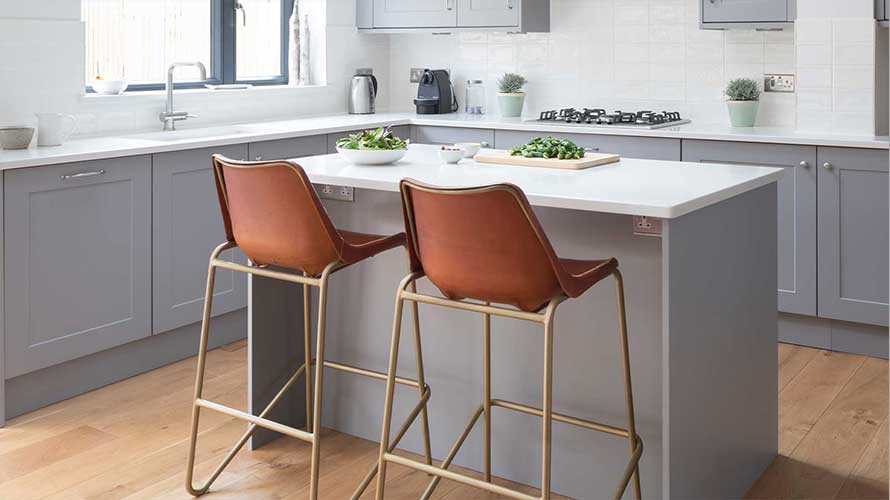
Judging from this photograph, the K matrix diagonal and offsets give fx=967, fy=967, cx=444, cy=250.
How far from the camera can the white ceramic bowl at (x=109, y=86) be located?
4383 millimetres

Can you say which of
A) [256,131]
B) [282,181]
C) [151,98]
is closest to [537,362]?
[282,181]

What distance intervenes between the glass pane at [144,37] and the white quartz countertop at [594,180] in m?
1.83

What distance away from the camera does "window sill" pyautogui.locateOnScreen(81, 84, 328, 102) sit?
171 inches

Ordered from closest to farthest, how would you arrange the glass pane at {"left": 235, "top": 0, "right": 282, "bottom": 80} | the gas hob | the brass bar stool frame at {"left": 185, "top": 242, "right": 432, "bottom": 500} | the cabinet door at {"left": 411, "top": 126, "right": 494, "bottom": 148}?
the brass bar stool frame at {"left": 185, "top": 242, "right": 432, "bottom": 500} → the gas hob → the cabinet door at {"left": 411, "top": 126, "right": 494, "bottom": 148} → the glass pane at {"left": 235, "top": 0, "right": 282, "bottom": 80}

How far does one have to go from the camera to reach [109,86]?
439 cm

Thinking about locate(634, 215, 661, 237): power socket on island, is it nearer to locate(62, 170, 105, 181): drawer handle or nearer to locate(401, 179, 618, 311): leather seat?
locate(401, 179, 618, 311): leather seat

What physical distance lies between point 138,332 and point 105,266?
1.06ft

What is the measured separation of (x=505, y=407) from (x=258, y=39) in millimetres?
3396

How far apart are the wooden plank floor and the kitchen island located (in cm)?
14

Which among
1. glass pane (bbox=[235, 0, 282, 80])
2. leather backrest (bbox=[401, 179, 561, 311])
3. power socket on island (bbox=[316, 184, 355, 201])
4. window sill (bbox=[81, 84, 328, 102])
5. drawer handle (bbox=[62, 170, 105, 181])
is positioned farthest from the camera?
glass pane (bbox=[235, 0, 282, 80])

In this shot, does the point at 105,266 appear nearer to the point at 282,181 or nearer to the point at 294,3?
the point at 282,181

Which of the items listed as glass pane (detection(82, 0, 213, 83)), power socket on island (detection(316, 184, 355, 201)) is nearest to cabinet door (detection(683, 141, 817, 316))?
power socket on island (detection(316, 184, 355, 201))

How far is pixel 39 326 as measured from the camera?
3.50 meters

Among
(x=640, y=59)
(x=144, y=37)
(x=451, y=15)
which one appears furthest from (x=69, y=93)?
(x=640, y=59)
